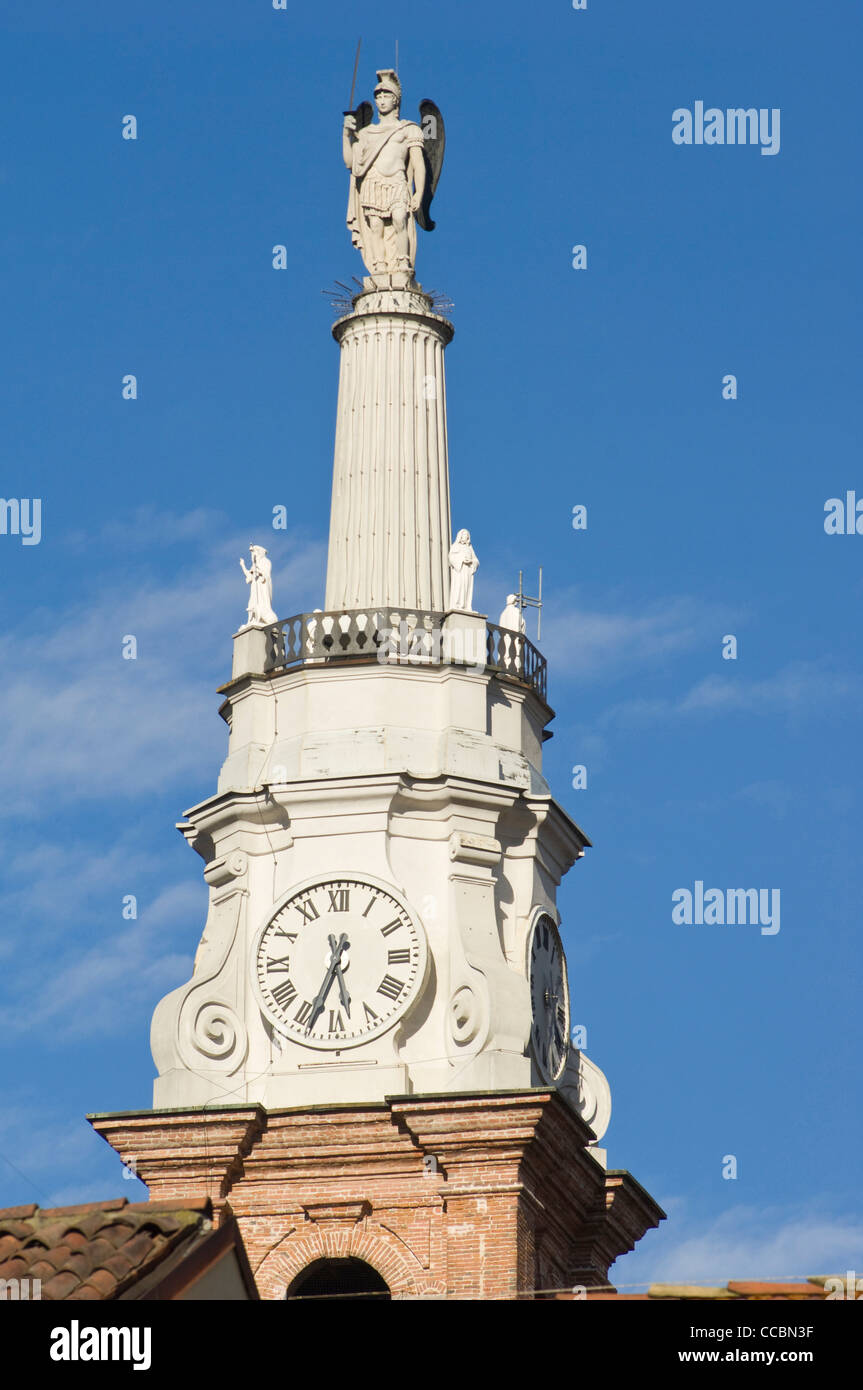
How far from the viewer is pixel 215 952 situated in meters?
63.8

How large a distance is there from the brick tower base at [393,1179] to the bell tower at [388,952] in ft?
0.14

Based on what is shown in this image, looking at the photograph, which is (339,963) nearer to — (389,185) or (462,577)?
(462,577)

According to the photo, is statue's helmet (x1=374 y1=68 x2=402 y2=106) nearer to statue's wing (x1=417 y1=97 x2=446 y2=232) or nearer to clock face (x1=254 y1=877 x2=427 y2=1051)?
statue's wing (x1=417 y1=97 x2=446 y2=232)

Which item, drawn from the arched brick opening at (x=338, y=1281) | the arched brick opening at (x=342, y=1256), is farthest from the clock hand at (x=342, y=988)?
the arched brick opening at (x=338, y=1281)

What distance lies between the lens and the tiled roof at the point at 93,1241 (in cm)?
3697

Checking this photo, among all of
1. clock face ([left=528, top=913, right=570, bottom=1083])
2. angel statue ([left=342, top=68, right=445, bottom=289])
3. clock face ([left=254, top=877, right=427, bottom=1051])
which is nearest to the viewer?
clock face ([left=254, top=877, right=427, bottom=1051])

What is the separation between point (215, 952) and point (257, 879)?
1501 mm

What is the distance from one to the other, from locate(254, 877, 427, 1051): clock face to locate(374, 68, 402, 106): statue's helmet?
16.9 meters

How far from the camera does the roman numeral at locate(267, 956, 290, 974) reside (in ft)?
205

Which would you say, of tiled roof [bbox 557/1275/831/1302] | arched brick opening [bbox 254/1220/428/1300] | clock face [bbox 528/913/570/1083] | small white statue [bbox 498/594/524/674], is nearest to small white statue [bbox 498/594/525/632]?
small white statue [bbox 498/594/524/674]

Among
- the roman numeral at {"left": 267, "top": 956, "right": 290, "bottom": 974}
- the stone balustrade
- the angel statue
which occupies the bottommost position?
the roman numeral at {"left": 267, "top": 956, "right": 290, "bottom": 974}

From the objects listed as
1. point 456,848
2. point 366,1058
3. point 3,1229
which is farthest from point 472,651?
point 3,1229
